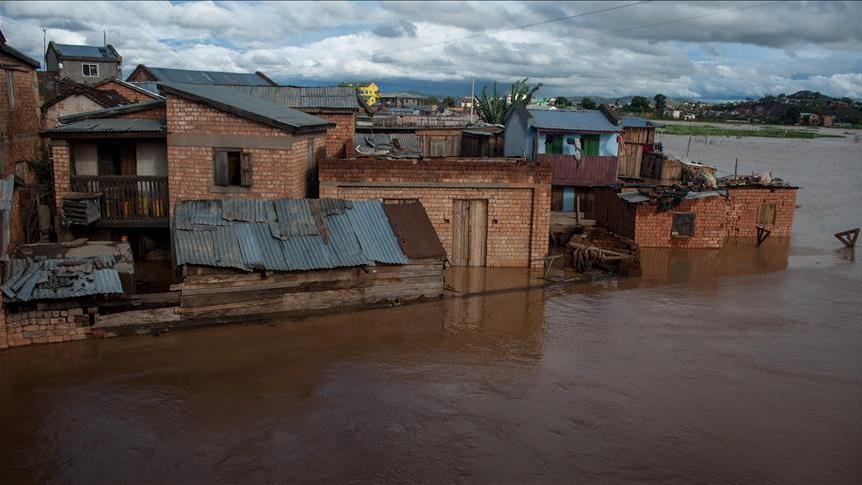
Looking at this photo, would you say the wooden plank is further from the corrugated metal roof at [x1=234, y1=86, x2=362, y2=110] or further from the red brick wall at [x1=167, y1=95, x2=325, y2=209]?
the corrugated metal roof at [x1=234, y1=86, x2=362, y2=110]

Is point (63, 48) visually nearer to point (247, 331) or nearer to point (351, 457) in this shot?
point (247, 331)

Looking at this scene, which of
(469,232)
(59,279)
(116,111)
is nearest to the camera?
(59,279)

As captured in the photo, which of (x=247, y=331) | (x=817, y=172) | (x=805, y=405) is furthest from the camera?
(x=817, y=172)

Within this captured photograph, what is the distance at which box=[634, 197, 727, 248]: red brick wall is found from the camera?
21.8 metres

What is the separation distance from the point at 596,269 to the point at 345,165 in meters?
7.46

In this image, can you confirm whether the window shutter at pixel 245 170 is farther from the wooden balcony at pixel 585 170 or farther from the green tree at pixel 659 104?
the green tree at pixel 659 104

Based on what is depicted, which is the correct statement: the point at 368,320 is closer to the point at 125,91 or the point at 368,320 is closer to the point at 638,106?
the point at 125,91

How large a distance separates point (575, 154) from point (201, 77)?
25882 millimetres

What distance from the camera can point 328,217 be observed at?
14445 mm

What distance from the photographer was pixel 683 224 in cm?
2220

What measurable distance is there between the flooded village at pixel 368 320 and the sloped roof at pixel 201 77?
1719cm

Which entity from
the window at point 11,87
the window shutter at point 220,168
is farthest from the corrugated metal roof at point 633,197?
the window at point 11,87

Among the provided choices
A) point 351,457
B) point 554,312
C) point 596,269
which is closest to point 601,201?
point 596,269

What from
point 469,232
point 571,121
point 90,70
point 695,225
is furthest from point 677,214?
point 90,70
